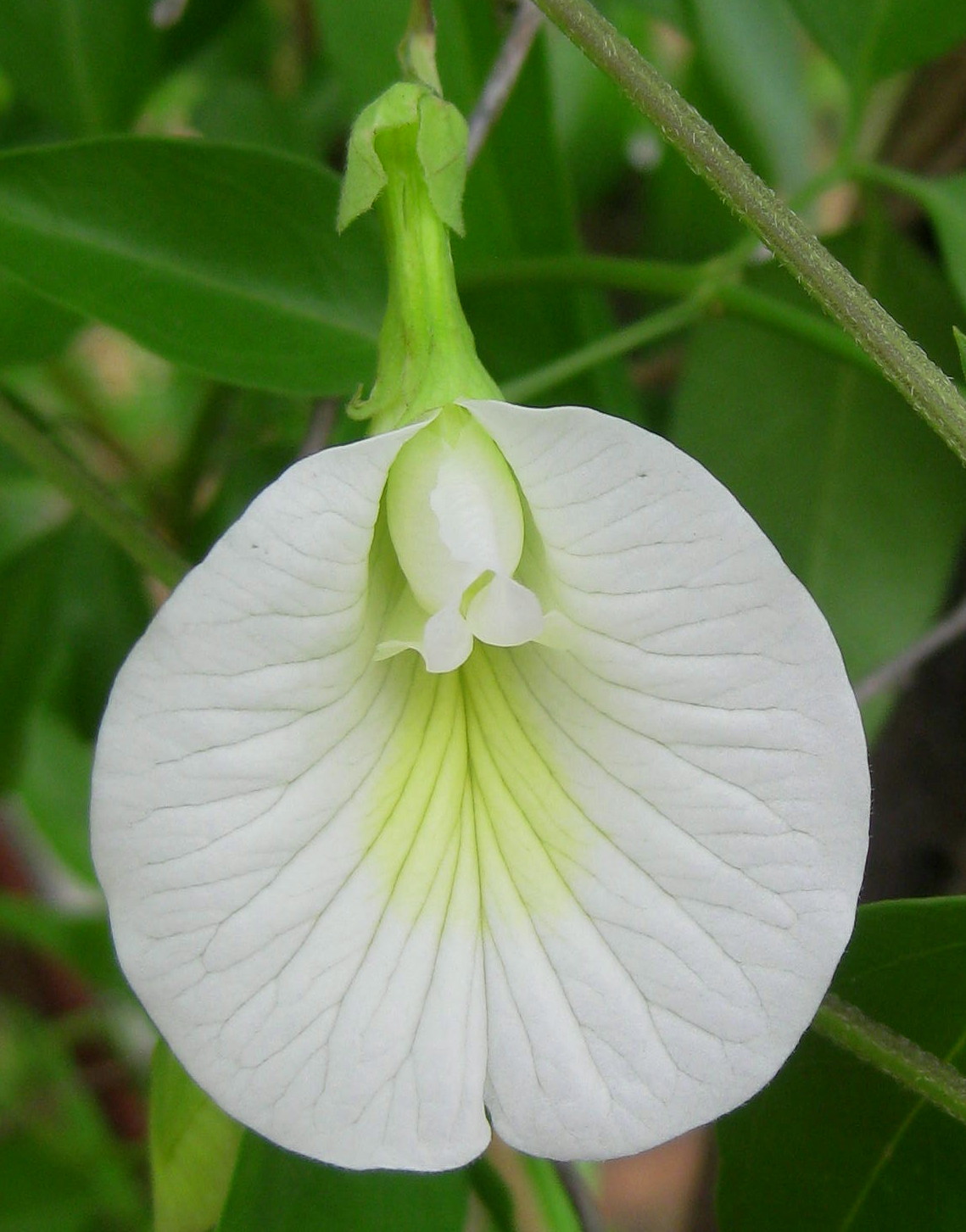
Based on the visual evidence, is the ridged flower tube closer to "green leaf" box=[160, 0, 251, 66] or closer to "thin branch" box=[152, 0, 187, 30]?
"thin branch" box=[152, 0, 187, 30]

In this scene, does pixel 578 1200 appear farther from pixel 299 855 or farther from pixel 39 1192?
pixel 39 1192

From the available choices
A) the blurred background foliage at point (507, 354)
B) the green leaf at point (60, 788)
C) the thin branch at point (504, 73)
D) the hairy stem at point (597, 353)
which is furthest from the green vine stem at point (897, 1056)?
the green leaf at point (60, 788)

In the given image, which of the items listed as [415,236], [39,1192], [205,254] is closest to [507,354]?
[205,254]

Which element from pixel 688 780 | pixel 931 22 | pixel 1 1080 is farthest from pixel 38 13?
pixel 1 1080

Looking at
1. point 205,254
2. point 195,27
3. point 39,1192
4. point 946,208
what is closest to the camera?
point 205,254

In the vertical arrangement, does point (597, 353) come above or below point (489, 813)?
above

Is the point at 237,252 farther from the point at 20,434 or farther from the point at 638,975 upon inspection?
the point at 638,975
